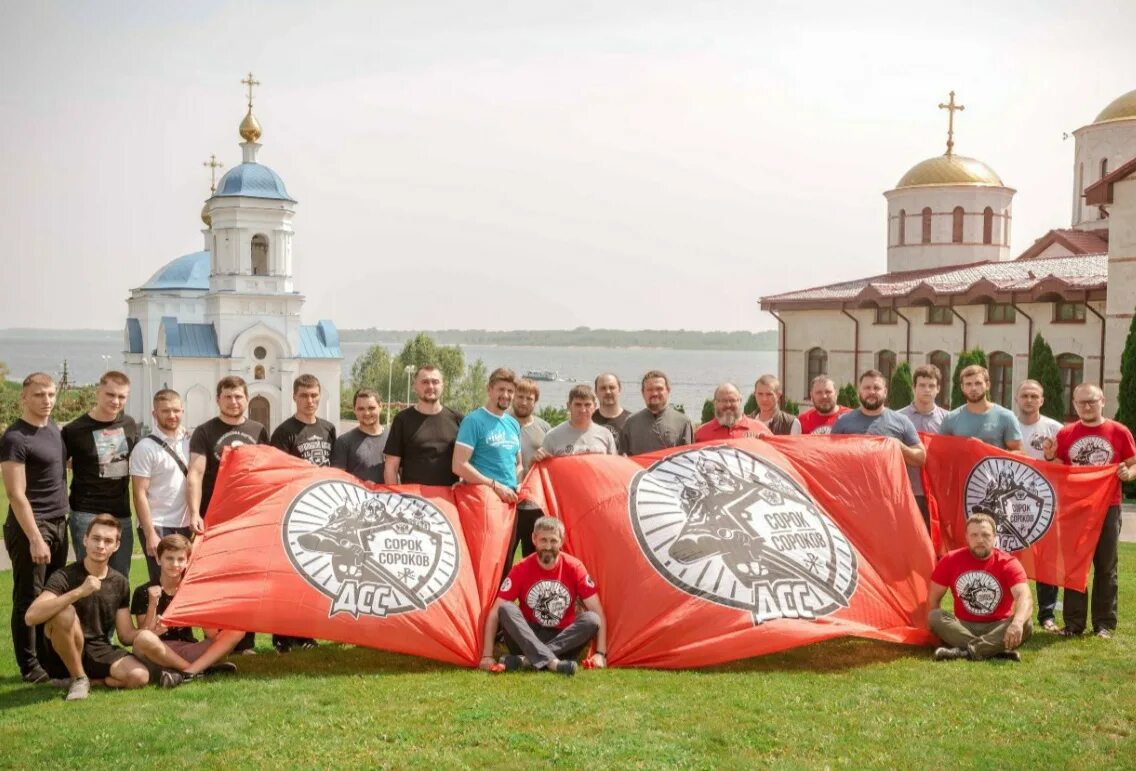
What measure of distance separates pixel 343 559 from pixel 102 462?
1.87 m

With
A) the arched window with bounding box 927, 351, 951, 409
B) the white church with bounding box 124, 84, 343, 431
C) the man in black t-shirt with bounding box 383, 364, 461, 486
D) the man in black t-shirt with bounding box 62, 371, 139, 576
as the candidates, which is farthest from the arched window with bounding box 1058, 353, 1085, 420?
the white church with bounding box 124, 84, 343, 431

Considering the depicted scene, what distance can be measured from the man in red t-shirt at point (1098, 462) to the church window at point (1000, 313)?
27273 mm

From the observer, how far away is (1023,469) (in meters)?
9.91

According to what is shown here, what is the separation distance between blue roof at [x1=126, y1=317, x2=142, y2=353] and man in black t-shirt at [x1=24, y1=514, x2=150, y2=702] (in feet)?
219

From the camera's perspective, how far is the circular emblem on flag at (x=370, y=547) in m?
8.45

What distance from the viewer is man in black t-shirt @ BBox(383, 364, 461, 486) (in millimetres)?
9227

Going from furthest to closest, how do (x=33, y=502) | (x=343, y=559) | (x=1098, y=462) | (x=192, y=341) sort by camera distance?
1. (x=192, y=341)
2. (x=1098, y=462)
3. (x=343, y=559)
4. (x=33, y=502)

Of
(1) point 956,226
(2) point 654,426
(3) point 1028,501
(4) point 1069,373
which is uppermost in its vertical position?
(1) point 956,226

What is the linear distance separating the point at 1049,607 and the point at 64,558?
787cm

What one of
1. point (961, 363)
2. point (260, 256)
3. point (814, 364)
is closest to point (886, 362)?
point (814, 364)

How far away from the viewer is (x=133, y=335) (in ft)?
234

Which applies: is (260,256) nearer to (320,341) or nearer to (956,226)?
(320,341)

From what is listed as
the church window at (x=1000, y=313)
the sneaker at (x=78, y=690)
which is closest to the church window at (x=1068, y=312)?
the church window at (x=1000, y=313)

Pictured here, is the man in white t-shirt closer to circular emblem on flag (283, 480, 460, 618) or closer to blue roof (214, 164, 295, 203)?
circular emblem on flag (283, 480, 460, 618)
